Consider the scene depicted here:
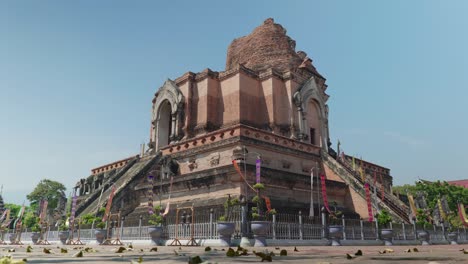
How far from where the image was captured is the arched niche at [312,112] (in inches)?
997

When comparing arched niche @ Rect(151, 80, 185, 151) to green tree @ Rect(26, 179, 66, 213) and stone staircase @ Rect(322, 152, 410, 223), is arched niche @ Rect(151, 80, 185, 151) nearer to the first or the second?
stone staircase @ Rect(322, 152, 410, 223)

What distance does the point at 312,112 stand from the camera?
27.4 metres

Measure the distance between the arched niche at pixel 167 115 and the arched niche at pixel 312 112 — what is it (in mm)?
8413

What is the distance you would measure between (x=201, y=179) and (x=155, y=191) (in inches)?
139

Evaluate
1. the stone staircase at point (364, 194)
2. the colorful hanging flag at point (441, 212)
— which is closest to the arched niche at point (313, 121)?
the stone staircase at point (364, 194)

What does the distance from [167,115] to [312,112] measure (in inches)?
452

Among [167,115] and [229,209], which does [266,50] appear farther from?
→ [229,209]

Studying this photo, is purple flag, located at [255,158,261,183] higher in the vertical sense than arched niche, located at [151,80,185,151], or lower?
lower

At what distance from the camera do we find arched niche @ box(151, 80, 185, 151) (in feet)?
83.6

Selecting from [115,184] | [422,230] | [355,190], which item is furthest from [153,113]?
[422,230]

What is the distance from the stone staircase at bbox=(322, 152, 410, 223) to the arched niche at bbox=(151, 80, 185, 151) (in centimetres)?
1042

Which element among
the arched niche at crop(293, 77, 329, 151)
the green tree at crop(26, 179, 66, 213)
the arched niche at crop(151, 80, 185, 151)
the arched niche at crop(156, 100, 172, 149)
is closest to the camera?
the arched niche at crop(293, 77, 329, 151)

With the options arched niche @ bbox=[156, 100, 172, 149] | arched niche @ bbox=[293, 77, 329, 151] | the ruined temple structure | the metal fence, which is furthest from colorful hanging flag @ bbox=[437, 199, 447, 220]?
arched niche @ bbox=[156, 100, 172, 149]

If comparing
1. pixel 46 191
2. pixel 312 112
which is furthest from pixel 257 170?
pixel 46 191
